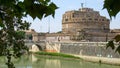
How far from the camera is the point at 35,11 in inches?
37.9

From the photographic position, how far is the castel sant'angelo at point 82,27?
36.9 m

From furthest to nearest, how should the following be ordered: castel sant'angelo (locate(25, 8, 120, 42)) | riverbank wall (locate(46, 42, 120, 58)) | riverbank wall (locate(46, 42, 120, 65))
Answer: castel sant'angelo (locate(25, 8, 120, 42)) → riverbank wall (locate(46, 42, 120, 58)) → riverbank wall (locate(46, 42, 120, 65))

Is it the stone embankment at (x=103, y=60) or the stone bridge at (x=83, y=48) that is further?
the stone bridge at (x=83, y=48)

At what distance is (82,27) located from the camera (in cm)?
4103

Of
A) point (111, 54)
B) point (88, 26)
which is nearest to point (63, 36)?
point (88, 26)

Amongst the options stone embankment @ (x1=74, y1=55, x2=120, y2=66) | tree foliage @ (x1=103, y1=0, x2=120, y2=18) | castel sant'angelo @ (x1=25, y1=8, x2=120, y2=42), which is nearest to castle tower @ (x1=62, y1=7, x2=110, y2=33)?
castel sant'angelo @ (x1=25, y1=8, x2=120, y2=42)

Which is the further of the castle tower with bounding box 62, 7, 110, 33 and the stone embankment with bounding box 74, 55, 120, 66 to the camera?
the castle tower with bounding box 62, 7, 110, 33

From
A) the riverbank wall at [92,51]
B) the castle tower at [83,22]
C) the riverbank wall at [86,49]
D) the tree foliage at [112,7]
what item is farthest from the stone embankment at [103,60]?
the tree foliage at [112,7]

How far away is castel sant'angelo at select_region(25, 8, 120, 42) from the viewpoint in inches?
1451

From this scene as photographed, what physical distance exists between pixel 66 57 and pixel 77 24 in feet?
52.3

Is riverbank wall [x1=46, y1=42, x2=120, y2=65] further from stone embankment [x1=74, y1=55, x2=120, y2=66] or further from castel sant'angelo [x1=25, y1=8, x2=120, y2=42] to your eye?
castel sant'angelo [x1=25, y1=8, x2=120, y2=42]

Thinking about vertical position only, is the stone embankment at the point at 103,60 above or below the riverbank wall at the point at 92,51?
below

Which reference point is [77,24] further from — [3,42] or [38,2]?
[38,2]

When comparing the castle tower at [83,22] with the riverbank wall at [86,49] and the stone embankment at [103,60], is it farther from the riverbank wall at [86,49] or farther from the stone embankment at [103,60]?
the stone embankment at [103,60]
